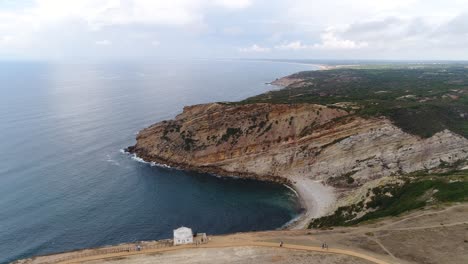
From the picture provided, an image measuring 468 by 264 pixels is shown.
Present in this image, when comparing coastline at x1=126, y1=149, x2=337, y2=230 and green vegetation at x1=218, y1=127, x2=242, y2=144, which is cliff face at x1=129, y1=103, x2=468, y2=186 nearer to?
green vegetation at x1=218, y1=127, x2=242, y2=144

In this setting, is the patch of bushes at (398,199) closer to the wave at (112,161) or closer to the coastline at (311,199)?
the coastline at (311,199)

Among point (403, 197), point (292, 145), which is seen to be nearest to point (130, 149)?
point (292, 145)

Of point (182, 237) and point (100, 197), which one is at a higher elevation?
point (182, 237)

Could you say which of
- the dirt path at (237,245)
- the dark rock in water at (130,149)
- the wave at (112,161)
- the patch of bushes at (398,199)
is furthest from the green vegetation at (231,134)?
the dirt path at (237,245)

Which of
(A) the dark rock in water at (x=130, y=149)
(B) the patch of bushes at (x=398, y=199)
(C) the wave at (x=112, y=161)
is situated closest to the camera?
(B) the patch of bushes at (x=398, y=199)

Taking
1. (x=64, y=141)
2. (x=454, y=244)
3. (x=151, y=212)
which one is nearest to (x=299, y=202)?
(x=151, y=212)

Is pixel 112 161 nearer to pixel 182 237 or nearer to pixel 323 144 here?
pixel 323 144

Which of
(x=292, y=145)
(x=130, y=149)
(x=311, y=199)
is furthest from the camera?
(x=130, y=149)
